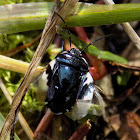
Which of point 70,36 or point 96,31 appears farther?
point 96,31

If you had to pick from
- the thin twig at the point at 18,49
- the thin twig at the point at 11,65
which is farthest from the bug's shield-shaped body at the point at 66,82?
the thin twig at the point at 18,49

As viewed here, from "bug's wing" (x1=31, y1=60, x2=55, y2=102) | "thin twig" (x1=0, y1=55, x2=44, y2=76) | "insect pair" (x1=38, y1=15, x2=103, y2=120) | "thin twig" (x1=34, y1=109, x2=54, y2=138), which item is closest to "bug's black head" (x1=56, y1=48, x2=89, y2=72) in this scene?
"insect pair" (x1=38, y1=15, x2=103, y2=120)

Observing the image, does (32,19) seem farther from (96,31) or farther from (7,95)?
(96,31)

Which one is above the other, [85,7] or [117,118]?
[85,7]

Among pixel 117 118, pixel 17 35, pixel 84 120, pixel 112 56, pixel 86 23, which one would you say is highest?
pixel 86 23

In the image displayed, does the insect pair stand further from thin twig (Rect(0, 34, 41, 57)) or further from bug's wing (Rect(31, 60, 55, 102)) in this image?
thin twig (Rect(0, 34, 41, 57))

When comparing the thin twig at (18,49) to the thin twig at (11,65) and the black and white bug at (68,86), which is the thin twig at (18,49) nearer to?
the thin twig at (11,65)

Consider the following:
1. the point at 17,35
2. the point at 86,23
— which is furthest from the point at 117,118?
the point at 17,35
